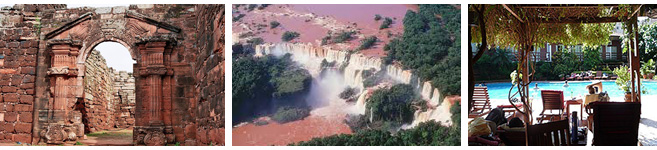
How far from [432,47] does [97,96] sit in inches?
328

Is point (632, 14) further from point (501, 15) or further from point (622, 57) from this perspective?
point (622, 57)

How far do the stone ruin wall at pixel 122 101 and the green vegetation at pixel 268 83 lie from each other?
851 centimetres

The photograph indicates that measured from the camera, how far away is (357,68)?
6062 millimetres

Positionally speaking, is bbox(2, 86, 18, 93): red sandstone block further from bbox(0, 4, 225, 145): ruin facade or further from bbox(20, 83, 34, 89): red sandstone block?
bbox(20, 83, 34, 89): red sandstone block

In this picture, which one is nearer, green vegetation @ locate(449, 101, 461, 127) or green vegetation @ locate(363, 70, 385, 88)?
green vegetation @ locate(449, 101, 461, 127)

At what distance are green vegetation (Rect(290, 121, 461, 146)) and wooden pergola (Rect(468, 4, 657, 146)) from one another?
0.93m

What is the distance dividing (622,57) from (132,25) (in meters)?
16.0

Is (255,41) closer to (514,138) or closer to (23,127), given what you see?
(514,138)

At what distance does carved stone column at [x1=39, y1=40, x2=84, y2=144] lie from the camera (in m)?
7.74

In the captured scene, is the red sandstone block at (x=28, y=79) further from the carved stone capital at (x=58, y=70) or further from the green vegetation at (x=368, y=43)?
the green vegetation at (x=368, y=43)

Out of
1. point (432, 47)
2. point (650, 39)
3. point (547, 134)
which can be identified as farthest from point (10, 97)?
point (650, 39)

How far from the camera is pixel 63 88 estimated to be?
7.82 metres

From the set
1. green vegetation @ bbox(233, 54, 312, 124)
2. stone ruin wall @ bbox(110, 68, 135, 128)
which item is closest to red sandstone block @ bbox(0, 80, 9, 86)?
green vegetation @ bbox(233, 54, 312, 124)
